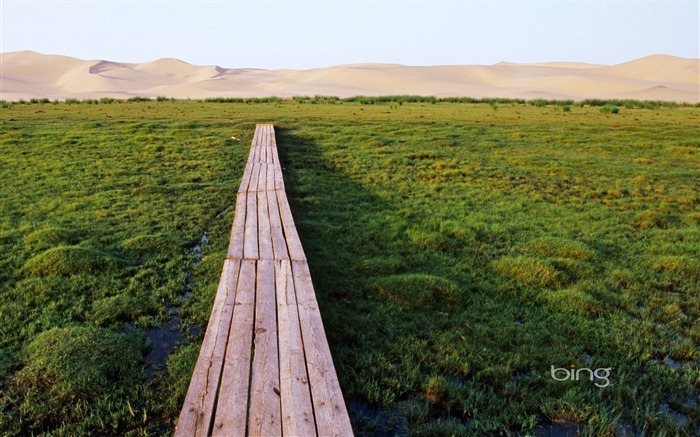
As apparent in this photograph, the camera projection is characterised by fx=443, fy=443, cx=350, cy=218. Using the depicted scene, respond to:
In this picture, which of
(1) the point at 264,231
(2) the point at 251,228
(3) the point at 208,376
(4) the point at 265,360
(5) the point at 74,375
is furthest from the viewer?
(2) the point at 251,228

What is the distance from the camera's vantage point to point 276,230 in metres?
6.64

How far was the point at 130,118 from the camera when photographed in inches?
939

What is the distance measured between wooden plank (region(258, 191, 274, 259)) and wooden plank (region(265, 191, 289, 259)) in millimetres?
55

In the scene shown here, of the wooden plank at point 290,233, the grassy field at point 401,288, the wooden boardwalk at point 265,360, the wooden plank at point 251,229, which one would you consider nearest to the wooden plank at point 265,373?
the wooden boardwalk at point 265,360

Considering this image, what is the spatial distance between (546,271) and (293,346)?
12.9ft

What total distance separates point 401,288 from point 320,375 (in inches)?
91.8

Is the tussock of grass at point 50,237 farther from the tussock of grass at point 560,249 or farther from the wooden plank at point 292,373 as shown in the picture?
the tussock of grass at point 560,249

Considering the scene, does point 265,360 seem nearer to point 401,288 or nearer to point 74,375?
point 74,375

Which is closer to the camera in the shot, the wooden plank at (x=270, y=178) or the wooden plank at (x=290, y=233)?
the wooden plank at (x=290, y=233)

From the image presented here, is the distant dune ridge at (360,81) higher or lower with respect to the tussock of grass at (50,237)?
higher

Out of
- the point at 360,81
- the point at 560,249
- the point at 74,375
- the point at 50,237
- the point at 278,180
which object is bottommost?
the point at 74,375

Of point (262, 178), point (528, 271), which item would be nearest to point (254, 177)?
point (262, 178)

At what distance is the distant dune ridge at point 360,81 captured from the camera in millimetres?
83438

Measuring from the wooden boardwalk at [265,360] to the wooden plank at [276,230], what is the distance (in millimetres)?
37
